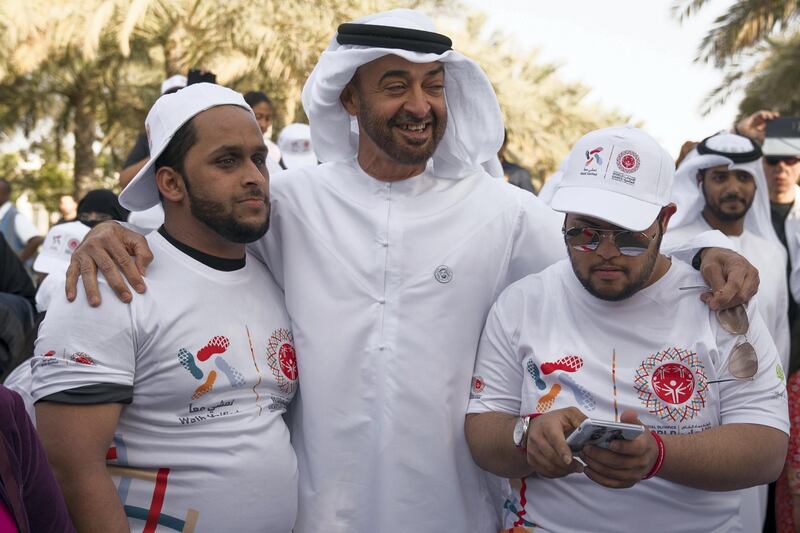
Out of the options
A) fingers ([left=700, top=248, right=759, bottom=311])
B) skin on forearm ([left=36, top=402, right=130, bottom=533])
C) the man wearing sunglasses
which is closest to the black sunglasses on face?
the man wearing sunglasses

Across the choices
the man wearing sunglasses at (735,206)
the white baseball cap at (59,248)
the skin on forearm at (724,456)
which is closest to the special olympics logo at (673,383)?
the skin on forearm at (724,456)

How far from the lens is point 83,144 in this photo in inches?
778

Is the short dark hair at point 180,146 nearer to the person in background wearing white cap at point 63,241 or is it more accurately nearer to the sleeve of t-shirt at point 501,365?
the sleeve of t-shirt at point 501,365

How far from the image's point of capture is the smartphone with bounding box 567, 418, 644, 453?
7.88 feet

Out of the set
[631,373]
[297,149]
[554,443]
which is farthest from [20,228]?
[554,443]

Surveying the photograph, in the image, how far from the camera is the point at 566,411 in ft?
8.59

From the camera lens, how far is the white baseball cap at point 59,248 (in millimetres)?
5410

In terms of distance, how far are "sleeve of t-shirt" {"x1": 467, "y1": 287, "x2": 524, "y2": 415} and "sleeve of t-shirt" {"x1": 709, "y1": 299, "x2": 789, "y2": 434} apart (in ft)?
1.99

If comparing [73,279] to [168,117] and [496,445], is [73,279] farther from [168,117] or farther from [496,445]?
[496,445]

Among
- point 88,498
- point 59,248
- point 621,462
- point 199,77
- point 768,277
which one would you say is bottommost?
point 59,248

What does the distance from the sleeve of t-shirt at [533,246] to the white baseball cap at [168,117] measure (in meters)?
1.05

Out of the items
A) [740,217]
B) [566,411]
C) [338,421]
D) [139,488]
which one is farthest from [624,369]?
[740,217]

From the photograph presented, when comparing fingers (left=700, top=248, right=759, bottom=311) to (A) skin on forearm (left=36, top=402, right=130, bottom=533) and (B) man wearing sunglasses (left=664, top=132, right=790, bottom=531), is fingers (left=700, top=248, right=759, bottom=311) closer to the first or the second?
(A) skin on forearm (left=36, top=402, right=130, bottom=533)

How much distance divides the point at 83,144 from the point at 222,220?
1791 cm
